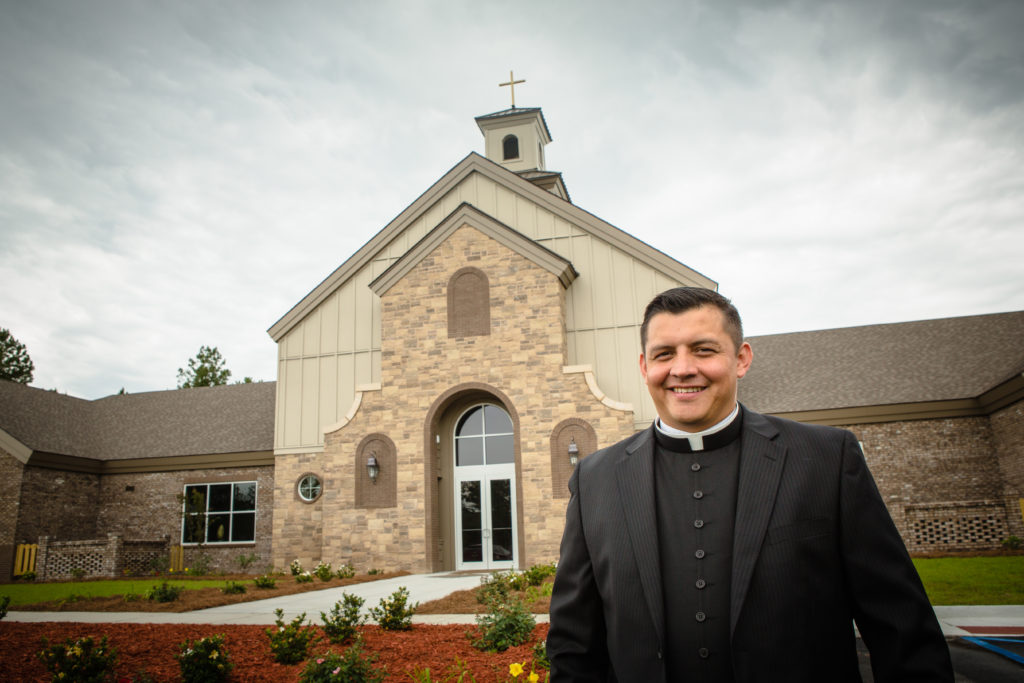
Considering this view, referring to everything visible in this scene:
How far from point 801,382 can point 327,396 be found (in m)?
14.5

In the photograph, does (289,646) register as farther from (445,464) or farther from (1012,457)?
(1012,457)

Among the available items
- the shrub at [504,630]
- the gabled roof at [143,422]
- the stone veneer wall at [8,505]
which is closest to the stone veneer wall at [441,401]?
the gabled roof at [143,422]

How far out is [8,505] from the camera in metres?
19.5

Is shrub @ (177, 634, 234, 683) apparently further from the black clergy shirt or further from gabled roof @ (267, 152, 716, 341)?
gabled roof @ (267, 152, 716, 341)

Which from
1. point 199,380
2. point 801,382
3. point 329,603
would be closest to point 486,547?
point 329,603

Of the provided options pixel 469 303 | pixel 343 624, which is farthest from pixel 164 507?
pixel 343 624

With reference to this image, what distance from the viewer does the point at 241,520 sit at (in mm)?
21172

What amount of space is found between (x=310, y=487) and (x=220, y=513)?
4052 mm

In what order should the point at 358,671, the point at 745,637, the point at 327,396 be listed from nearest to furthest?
1. the point at 745,637
2. the point at 358,671
3. the point at 327,396

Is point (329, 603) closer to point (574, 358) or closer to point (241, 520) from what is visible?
point (574, 358)

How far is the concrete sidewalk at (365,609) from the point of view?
7336mm

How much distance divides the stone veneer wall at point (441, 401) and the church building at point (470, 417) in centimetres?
6

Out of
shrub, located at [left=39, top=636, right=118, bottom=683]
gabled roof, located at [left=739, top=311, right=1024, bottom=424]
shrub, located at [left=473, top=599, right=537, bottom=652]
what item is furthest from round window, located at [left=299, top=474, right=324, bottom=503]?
shrub, located at [left=39, top=636, right=118, bottom=683]

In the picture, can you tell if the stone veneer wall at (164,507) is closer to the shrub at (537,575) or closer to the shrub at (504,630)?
the shrub at (537,575)
